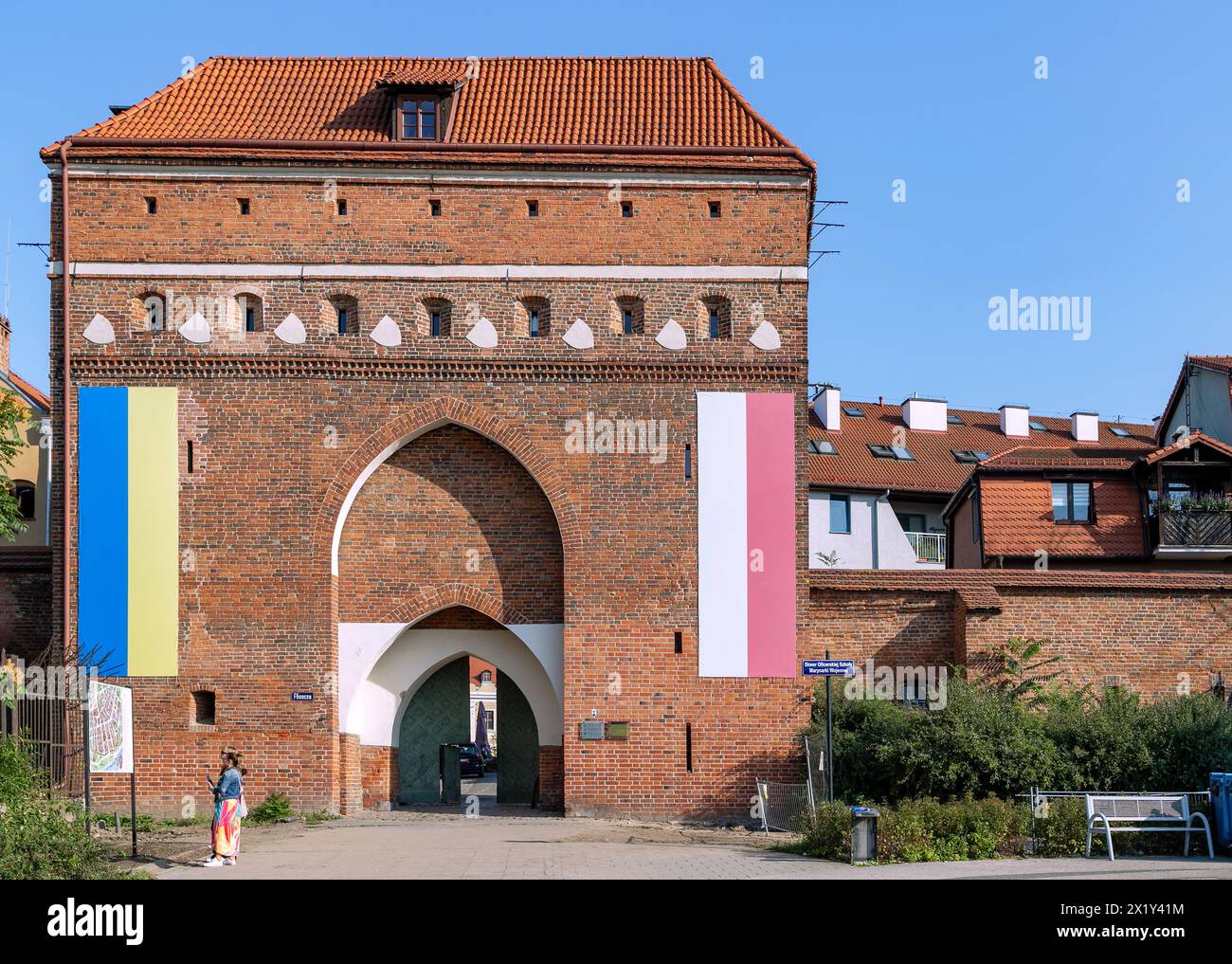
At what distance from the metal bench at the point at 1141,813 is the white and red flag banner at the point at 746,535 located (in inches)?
282

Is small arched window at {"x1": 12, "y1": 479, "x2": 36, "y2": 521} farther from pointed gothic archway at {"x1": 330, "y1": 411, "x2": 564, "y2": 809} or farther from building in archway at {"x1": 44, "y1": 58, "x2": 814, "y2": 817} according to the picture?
pointed gothic archway at {"x1": 330, "y1": 411, "x2": 564, "y2": 809}

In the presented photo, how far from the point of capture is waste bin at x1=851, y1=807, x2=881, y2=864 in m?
17.6

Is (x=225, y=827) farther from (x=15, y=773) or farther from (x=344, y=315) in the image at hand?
(x=344, y=315)

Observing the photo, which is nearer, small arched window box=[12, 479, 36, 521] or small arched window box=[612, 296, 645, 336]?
small arched window box=[612, 296, 645, 336]

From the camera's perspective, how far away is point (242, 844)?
20609 mm

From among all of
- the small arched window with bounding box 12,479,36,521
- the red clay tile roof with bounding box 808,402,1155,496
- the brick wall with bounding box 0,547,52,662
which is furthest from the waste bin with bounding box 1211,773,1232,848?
the small arched window with bounding box 12,479,36,521

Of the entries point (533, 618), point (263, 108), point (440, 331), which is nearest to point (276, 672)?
point (533, 618)

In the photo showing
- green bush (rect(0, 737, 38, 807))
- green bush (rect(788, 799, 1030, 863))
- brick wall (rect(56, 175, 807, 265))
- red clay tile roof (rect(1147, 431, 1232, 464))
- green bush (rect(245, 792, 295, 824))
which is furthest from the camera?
red clay tile roof (rect(1147, 431, 1232, 464))

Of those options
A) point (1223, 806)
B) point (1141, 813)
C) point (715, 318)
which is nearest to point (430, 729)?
point (715, 318)

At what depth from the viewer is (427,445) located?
25.8 meters

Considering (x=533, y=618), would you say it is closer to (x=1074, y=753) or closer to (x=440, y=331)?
(x=440, y=331)

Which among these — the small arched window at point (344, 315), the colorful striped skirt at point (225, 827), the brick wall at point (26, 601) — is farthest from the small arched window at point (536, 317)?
the colorful striped skirt at point (225, 827)

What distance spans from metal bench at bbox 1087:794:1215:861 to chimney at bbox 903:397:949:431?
33.6 metres
